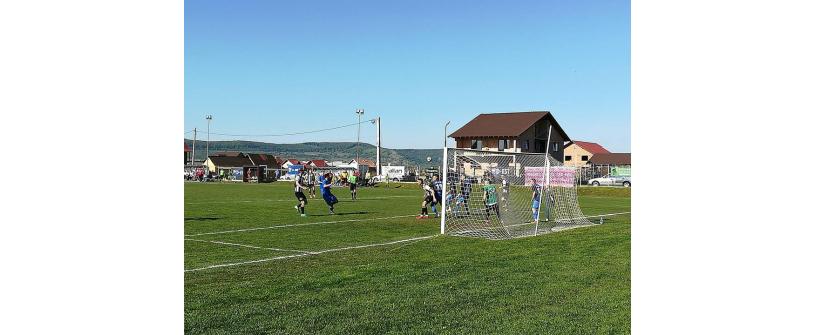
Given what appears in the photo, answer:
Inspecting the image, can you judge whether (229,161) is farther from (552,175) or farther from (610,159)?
(552,175)

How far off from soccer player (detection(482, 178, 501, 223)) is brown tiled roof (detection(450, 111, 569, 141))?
127 feet

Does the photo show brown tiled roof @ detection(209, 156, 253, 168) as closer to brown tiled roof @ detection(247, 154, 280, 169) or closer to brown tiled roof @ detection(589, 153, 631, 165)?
brown tiled roof @ detection(247, 154, 280, 169)

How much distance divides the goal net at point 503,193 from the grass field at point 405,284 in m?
1.68

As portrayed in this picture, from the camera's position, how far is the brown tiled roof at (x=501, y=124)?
2089 inches

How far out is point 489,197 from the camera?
13992 mm

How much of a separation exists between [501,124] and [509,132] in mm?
1746

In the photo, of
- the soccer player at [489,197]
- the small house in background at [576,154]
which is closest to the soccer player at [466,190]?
the soccer player at [489,197]
